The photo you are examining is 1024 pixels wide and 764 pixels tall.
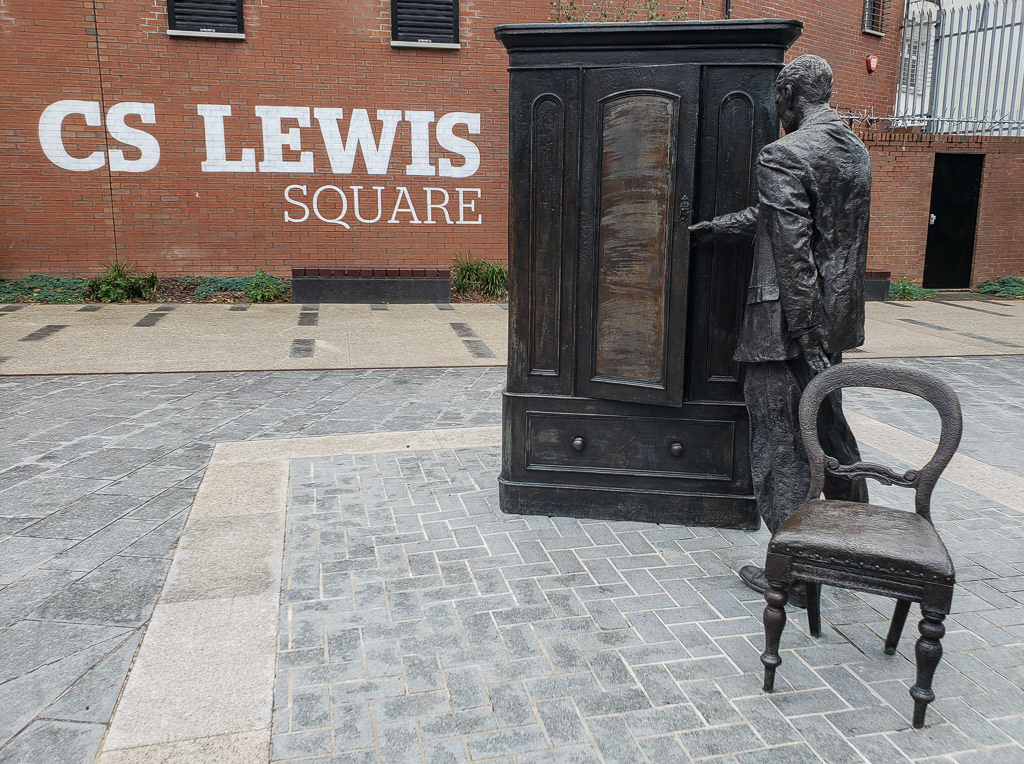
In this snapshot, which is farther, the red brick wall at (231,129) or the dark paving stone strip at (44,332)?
the red brick wall at (231,129)

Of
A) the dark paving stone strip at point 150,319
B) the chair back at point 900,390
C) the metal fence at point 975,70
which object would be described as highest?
the metal fence at point 975,70

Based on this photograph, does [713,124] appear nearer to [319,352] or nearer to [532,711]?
[532,711]

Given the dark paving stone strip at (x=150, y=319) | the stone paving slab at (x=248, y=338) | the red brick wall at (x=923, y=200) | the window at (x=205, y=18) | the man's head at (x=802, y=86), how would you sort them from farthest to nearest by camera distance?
the red brick wall at (x=923, y=200) < the window at (x=205, y=18) < the dark paving stone strip at (x=150, y=319) < the stone paving slab at (x=248, y=338) < the man's head at (x=802, y=86)

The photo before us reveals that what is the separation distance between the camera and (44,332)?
9.88 m

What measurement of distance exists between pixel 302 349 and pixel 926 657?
7697mm

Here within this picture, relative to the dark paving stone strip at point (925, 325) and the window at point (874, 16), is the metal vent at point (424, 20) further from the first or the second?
the window at point (874, 16)

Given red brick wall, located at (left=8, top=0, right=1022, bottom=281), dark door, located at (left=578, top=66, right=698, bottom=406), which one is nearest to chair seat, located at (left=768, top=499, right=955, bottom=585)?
dark door, located at (left=578, top=66, right=698, bottom=406)

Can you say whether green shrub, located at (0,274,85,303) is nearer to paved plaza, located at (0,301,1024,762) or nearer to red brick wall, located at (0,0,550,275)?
red brick wall, located at (0,0,550,275)

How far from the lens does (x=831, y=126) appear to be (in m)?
3.43

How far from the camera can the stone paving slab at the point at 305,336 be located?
863 centimetres

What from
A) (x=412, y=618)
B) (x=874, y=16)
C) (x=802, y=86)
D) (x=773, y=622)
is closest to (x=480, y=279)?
(x=874, y=16)

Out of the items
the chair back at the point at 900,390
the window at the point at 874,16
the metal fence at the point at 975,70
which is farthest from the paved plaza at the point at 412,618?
the window at the point at 874,16

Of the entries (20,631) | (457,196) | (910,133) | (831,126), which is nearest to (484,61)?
(457,196)

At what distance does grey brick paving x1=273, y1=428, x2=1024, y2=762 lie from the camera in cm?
269
